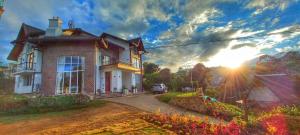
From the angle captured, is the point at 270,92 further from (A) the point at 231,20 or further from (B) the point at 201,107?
(B) the point at 201,107

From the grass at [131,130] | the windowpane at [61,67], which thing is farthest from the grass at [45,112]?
the windowpane at [61,67]

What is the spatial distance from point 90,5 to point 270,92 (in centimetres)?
2154

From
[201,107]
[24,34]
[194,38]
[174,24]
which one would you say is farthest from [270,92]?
[24,34]

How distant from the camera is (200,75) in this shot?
33.5 metres

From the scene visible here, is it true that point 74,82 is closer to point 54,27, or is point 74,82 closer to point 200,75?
point 54,27

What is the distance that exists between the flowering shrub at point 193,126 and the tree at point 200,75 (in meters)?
24.7

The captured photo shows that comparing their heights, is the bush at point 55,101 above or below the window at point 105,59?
below

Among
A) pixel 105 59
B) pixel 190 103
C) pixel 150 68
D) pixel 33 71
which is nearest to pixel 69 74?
pixel 33 71

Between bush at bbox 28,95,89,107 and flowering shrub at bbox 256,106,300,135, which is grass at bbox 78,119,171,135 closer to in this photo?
flowering shrub at bbox 256,106,300,135

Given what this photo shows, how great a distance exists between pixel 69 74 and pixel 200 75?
23593 mm

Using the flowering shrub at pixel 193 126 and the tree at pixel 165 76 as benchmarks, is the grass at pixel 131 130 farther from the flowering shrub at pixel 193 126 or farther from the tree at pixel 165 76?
the tree at pixel 165 76

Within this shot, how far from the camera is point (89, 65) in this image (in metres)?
19.4

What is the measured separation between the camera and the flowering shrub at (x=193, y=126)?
5861 millimetres

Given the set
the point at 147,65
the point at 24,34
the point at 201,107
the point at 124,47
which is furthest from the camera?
the point at 147,65
